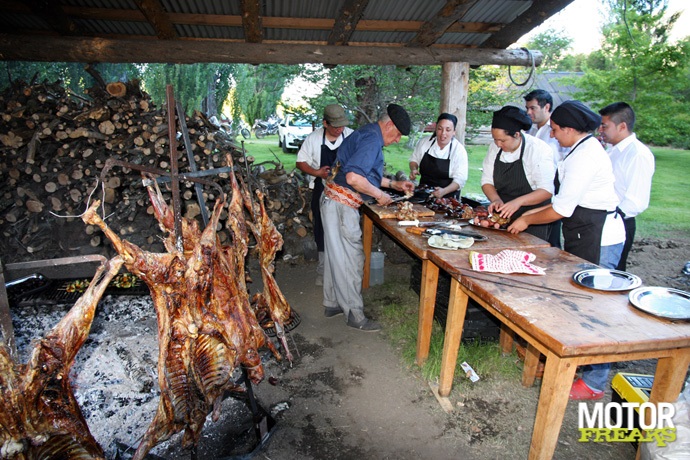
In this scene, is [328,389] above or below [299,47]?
below

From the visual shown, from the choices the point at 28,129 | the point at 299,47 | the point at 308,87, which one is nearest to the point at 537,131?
the point at 299,47

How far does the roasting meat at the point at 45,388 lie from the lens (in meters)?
1.87

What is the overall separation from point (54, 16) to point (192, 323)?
4477 mm

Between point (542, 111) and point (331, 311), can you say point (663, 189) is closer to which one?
point (542, 111)

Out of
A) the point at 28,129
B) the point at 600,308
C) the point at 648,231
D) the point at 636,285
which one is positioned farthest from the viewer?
the point at 648,231

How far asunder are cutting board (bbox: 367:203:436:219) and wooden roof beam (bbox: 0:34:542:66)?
2.35 m

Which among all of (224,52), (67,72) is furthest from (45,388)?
(67,72)

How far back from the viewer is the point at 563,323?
6.70 feet

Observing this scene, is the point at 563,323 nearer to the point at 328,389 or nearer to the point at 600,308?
the point at 600,308

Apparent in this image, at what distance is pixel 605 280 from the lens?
2.53m

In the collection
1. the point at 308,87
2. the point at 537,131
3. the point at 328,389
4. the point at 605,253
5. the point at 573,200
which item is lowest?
the point at 328,389

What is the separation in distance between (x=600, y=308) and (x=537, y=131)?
365 centimetres

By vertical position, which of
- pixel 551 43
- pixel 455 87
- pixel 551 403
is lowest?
pixel 551 403

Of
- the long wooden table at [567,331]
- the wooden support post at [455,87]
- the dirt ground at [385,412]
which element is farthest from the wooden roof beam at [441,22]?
the dirt ground at [385,412]
